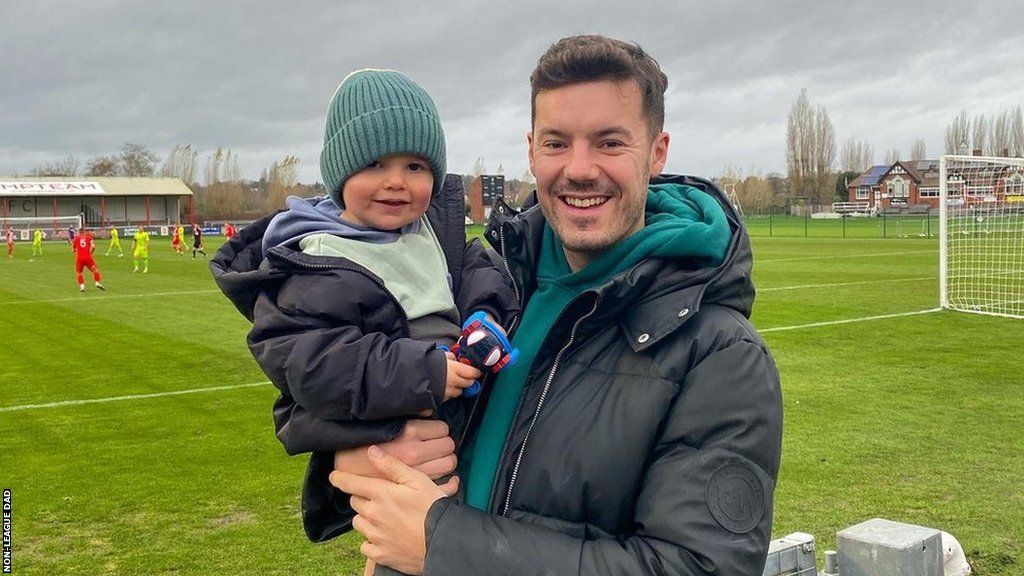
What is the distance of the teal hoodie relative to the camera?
1.94 meters

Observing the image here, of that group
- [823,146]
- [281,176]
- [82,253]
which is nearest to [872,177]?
[823,146]

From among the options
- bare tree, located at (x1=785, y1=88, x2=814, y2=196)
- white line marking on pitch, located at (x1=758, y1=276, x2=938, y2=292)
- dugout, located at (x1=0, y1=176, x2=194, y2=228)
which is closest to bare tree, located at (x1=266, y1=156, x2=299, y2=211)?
dugout, located at (x1=0, y1=176, x2=194, y2=228)

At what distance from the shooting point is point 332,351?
2.03 metres

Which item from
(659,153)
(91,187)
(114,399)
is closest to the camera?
(659,153)

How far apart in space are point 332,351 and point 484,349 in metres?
0.32

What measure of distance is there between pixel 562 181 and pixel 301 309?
64 cm

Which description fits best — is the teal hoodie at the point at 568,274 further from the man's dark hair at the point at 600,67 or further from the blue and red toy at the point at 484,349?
the man's dark hair at the point at 600,67

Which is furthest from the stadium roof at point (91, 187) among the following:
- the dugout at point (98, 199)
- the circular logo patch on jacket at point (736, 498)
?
the circular logo patch on jacket at point (736, 498)

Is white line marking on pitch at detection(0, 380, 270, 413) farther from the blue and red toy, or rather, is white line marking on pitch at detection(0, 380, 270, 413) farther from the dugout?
the dugout

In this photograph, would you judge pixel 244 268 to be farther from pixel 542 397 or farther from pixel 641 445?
pixel 641 445

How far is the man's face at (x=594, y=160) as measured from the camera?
2.03 meters

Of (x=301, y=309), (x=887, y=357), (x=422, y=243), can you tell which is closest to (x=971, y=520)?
(x=422, y=243)

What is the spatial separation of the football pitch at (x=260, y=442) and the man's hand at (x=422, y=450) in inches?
135

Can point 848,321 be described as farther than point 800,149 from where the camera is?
No
